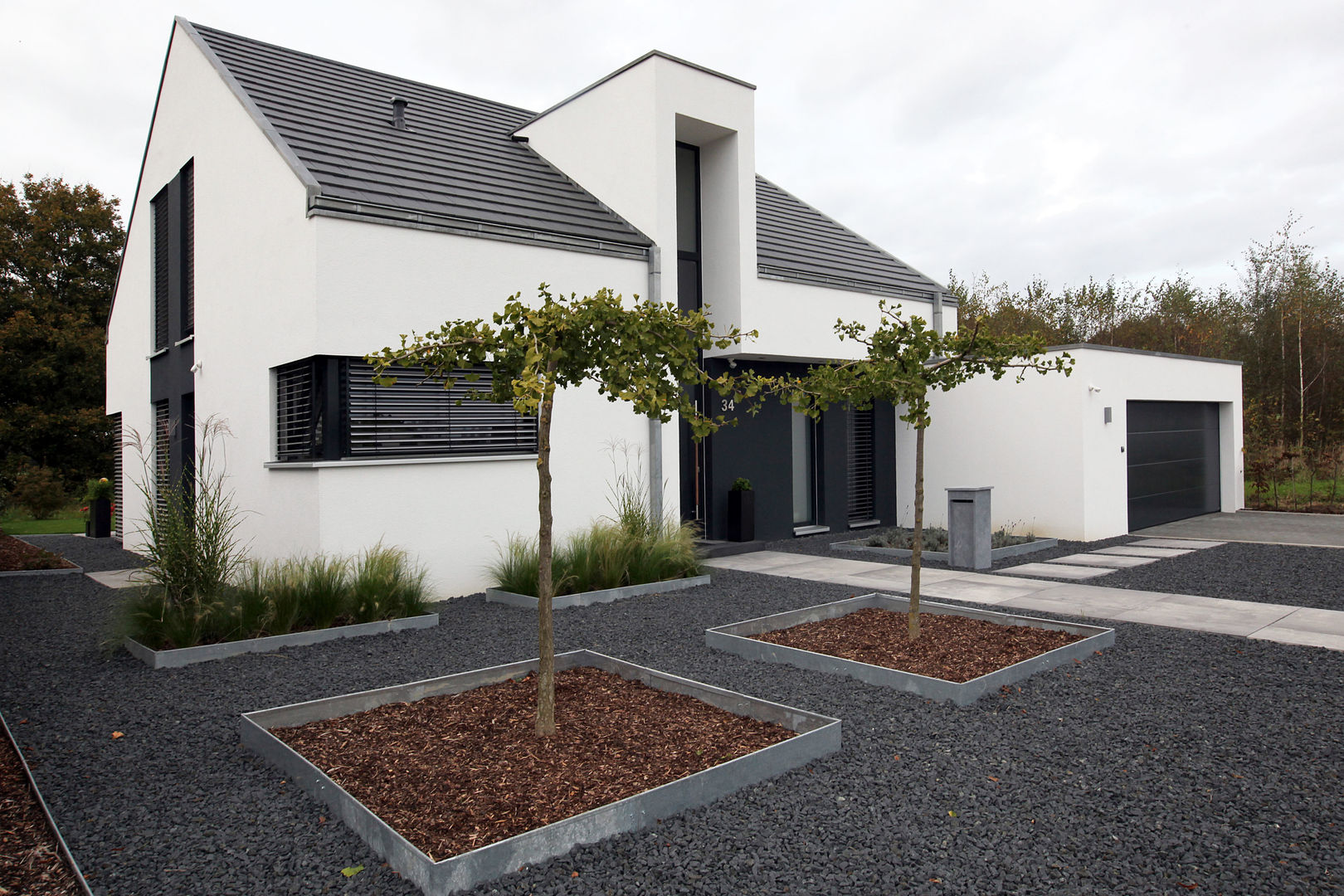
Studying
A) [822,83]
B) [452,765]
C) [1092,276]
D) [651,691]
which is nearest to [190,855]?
[452,765]

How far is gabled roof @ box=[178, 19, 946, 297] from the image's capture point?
7.96m

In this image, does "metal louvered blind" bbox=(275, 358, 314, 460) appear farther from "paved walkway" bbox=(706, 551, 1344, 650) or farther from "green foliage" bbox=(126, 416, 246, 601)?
"paved walkway" bbox=(706, 551, 1344, 650)

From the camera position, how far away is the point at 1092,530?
36.2 ft

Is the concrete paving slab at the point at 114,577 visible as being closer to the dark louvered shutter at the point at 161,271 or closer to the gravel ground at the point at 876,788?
the dark louvered shutter at the point at 161,271

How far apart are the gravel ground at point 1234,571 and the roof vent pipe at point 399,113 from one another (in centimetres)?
Answer: 688

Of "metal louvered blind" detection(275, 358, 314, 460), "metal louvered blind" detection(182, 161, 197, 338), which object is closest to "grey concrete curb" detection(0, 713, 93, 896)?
"metal louvered blind" detection(275, 358, 314, 460)

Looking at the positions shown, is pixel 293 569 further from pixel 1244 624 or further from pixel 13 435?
pixel 13 435

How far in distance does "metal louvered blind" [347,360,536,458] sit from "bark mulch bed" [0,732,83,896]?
13.7ft

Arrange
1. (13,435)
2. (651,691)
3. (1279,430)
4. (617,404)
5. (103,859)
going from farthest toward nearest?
(13,435)
(1279,430)
(617,404)
(651,691)
(103,859)

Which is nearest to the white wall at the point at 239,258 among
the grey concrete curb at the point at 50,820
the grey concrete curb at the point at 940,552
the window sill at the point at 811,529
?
the grey concrete curb at the point at 50,820

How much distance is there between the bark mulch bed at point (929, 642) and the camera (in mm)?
4980

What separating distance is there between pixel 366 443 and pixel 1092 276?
88.2 ft

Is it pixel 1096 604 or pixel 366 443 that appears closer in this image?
pixel 1096 604

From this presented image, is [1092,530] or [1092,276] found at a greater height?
[1092,276]
